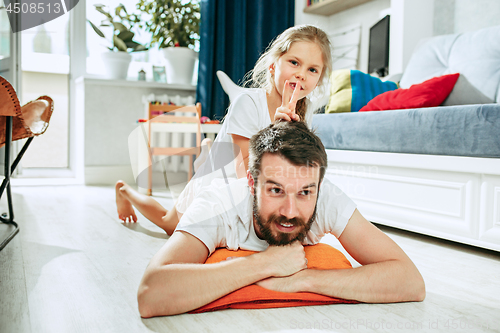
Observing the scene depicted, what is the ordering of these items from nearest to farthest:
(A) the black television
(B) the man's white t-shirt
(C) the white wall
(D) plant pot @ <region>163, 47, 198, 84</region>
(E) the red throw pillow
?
(B) the man's white t-shirt, (E) the red throw pillow, (C) the white wall, (A) the black television, (D) plant pot @ <region>163, 47, 198, 84</region>

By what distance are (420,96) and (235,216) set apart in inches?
47.0

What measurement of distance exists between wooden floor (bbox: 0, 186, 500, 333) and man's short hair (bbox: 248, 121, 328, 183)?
33cm

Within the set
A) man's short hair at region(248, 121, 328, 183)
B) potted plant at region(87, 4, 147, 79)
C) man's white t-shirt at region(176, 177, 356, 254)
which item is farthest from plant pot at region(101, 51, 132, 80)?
man's short hair at region(248, 121, 328, 183)

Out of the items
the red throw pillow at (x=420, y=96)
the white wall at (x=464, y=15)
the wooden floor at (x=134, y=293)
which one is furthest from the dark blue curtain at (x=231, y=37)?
the wooden floor at (x=134, y=293)

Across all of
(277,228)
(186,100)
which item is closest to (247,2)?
(186,100)

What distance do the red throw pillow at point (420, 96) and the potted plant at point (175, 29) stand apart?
2013 millimetres

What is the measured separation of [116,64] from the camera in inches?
132

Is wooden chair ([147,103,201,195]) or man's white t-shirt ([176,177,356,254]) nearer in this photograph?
man's white t-shirt ([176,177,356,254])

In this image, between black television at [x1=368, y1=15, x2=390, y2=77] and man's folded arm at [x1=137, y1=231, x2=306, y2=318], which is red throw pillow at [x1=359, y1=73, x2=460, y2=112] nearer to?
black television at [x1=368, y1=15, x2=390, y2=77]

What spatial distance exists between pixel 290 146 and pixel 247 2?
9.71 feet

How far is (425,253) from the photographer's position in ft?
4.96

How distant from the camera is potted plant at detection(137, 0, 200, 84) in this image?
11.1 ft

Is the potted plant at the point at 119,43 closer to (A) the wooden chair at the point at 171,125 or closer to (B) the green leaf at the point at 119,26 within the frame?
(B) the green leaf at the point at 119,26

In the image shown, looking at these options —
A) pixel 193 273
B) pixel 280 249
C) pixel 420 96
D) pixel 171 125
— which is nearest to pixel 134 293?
pixel 193 273
